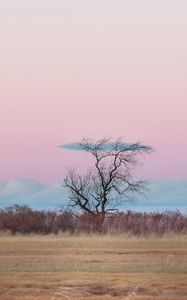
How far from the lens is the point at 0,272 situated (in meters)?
26.8

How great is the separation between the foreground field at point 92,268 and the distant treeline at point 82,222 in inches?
133

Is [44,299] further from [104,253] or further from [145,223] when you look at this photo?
[145,223]

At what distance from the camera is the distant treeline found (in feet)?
153

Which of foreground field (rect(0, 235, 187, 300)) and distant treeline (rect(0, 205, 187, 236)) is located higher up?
distant treeline (rect(0, 205, 187, 236))

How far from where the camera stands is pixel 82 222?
5028 cm

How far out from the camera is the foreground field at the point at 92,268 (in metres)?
22.5

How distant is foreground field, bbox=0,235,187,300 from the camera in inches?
885

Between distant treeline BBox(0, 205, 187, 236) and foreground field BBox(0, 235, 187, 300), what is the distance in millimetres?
3371

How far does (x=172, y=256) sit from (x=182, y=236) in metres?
9.60

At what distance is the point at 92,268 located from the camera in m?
28.3

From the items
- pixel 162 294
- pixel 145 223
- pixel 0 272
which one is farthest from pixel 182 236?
pixel 162 294

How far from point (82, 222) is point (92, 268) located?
22.0 meters

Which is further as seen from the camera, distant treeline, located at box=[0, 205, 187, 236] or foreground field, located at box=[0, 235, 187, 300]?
distant treeline, located at box=[0, 205, 187, 236]

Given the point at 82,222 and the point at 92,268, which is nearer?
the point at 92,268
